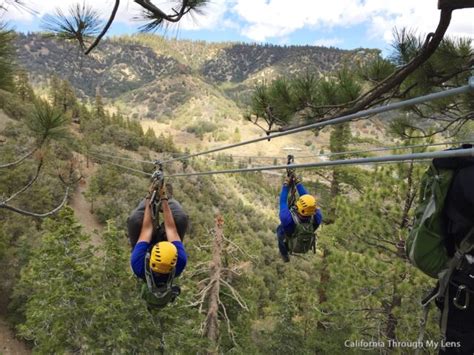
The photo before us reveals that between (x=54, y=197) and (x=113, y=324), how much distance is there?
18371 mm

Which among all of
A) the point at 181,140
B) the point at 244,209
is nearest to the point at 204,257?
the point at 244,209

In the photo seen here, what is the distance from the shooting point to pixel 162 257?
3143 mm

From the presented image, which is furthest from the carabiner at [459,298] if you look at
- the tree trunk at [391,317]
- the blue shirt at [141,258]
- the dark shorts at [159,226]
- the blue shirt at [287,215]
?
the tree trunk at [391,317]

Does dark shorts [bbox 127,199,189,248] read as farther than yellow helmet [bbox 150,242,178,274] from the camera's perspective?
Yes

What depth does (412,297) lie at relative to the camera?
7484mm

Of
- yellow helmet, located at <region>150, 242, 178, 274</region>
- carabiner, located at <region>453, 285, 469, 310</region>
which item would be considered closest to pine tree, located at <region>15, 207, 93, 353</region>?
yellow helmet, located at <region>150, 242, 178, 274</region>

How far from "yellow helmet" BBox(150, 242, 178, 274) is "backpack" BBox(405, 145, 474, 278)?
6.59 feet

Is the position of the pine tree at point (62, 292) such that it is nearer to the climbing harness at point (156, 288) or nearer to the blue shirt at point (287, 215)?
the blue shirt at point (287, 215)

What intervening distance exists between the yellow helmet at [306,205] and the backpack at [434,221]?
3.06 meters

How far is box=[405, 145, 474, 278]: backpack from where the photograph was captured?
156 cm

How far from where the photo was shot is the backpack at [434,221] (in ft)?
5.10

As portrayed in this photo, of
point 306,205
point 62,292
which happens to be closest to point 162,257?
point 306,205

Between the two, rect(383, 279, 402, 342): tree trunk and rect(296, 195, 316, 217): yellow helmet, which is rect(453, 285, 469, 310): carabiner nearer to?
rect(296, 195, 316, 217): yellow helmet

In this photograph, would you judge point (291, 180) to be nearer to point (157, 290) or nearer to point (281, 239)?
point (281, 239)
